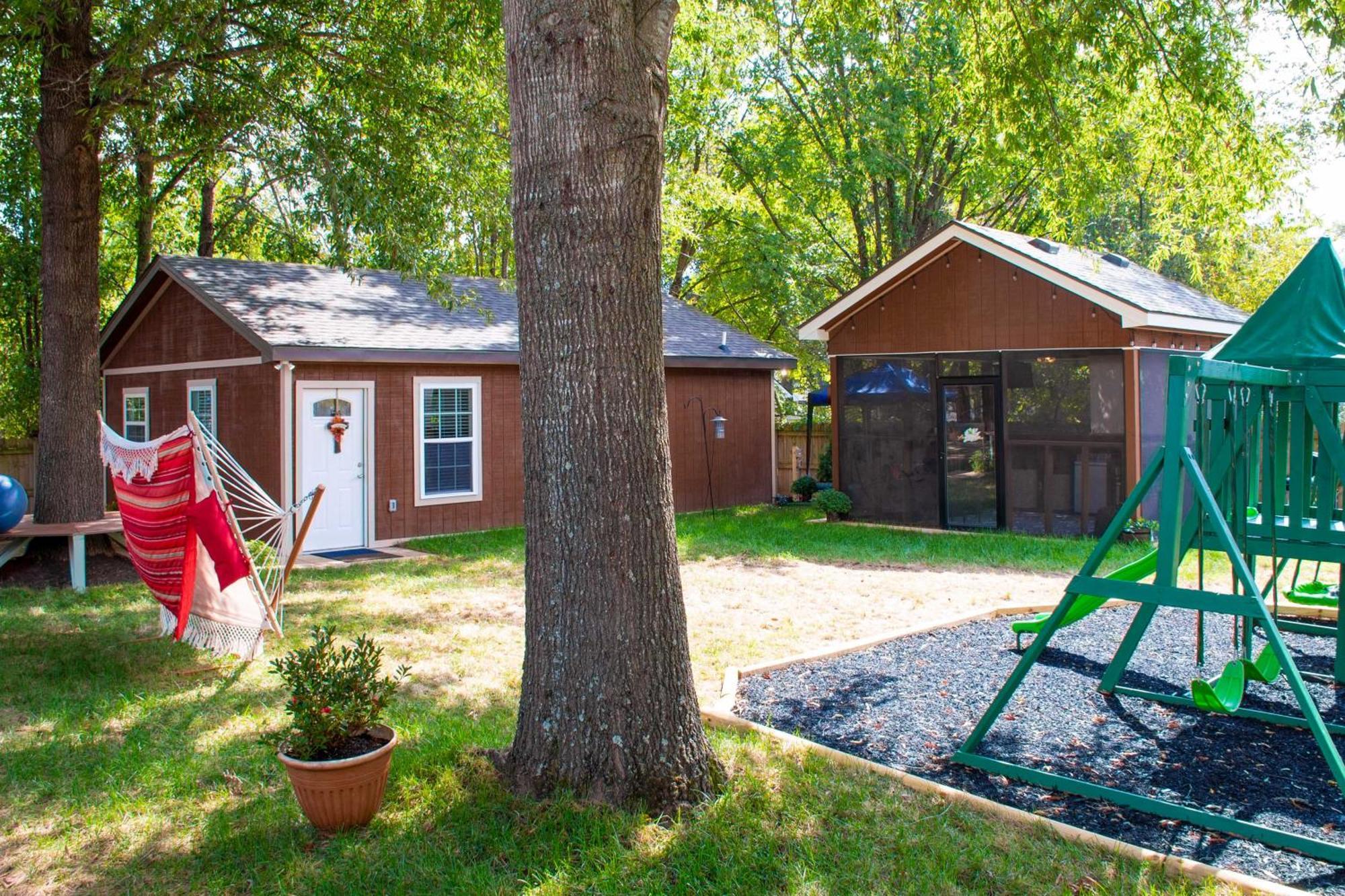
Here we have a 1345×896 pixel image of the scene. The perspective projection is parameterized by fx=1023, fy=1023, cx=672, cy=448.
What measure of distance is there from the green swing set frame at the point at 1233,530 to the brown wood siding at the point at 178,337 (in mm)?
9767

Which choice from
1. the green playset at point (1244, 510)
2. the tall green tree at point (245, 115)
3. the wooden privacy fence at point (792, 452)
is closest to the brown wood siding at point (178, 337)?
the tall green tree at point (245, 115)

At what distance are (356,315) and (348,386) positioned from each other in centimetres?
124

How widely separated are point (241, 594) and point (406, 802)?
2.57 metres

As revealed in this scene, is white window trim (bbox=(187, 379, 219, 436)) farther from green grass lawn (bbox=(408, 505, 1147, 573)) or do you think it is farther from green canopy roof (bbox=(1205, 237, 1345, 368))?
green canopy roof (bbox=(1205, 237, 1345, 368))

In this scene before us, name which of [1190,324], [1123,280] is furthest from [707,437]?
[1190,324]

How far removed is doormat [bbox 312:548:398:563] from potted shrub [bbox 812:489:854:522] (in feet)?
18.2

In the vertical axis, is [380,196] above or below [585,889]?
above

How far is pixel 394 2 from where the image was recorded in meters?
10.1

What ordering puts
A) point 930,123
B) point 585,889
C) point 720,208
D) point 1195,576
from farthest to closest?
point 720,208, point 930,123, point 1195,576, point 585,889

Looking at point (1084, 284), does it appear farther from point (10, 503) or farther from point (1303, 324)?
point (10, 503)

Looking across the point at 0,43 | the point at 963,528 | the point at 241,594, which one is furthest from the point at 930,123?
the point at 241,594

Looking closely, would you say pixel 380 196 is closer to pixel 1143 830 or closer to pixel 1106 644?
pixel 1106 644

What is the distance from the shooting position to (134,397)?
14.4m

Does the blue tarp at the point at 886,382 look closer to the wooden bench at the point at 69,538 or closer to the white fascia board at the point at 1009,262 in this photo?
the white fascia board at the point at 1009,262
